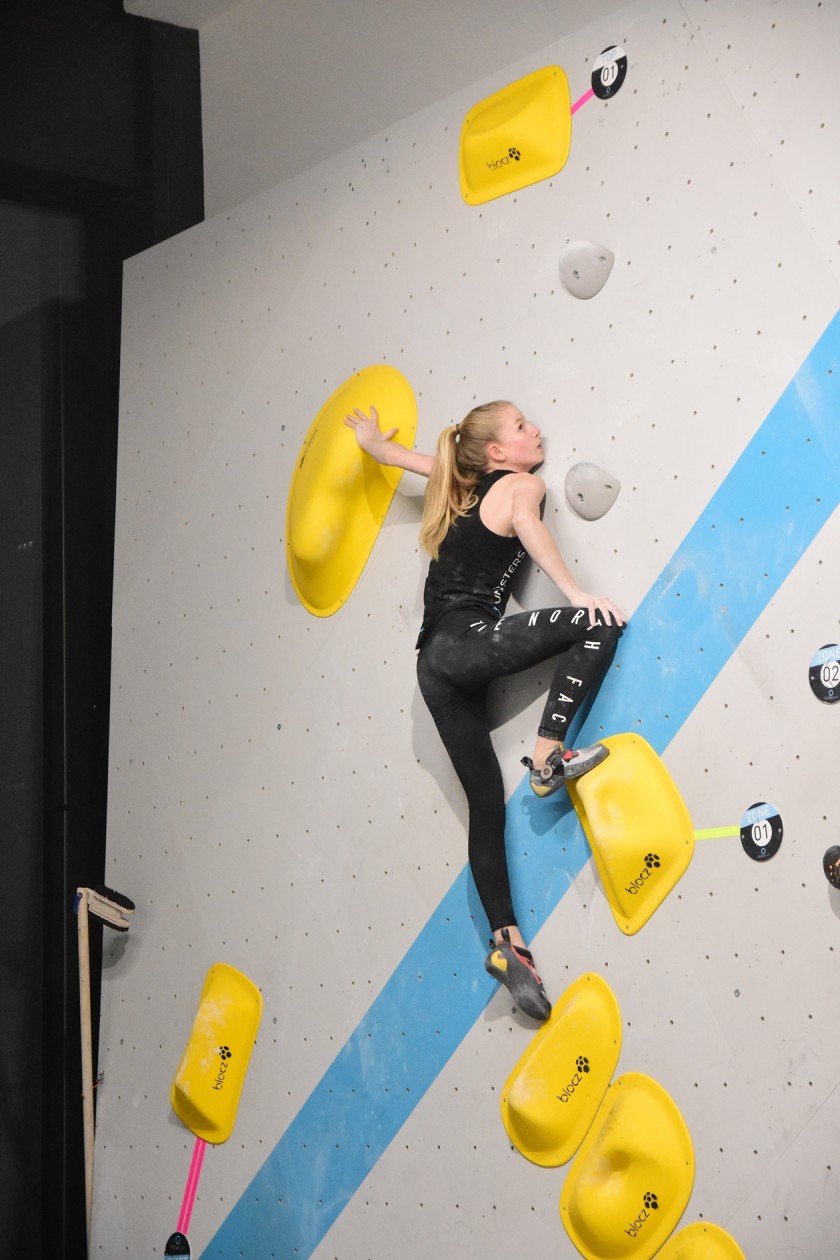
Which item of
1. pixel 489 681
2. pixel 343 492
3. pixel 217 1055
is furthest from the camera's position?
pixel 217 1055

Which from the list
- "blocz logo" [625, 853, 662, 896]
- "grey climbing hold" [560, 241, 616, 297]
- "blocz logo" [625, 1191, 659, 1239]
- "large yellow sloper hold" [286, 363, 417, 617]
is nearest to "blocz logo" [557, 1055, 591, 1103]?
"blocz logo" [625, 1191, 659, 1239]

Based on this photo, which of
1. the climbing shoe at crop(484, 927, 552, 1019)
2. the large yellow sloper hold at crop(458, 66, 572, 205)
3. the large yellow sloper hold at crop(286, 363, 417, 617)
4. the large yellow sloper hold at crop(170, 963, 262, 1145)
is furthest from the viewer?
the large yellow sloper hold at crop(170, 963, 262, 1145)

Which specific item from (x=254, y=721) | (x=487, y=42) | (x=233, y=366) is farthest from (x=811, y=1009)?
(x=487, y=42)

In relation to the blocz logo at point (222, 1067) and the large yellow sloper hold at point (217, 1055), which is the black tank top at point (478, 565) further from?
the blocz logo at point (222, 1067)

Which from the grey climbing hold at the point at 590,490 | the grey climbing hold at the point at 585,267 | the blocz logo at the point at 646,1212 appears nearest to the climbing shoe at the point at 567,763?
the grey climbing hold at the point at 590,490

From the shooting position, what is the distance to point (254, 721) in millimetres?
3160

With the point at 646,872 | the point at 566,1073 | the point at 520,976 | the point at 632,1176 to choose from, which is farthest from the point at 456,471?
the point at 632,1176

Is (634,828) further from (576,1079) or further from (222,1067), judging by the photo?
(222,1067)

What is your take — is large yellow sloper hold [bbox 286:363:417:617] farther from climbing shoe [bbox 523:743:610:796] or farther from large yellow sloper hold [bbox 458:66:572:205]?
climbing shoe [bbox 523:743:610:796]

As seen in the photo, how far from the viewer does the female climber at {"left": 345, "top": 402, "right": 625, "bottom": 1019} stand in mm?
2445

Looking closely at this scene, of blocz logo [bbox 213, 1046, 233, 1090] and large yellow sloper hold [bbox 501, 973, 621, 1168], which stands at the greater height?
large yellow sloper hold [bbox 501, 973, 621, 1168]

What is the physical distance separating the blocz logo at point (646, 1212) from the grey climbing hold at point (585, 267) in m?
1.74

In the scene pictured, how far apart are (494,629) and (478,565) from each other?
0.17m

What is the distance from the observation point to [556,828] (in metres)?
2.55
